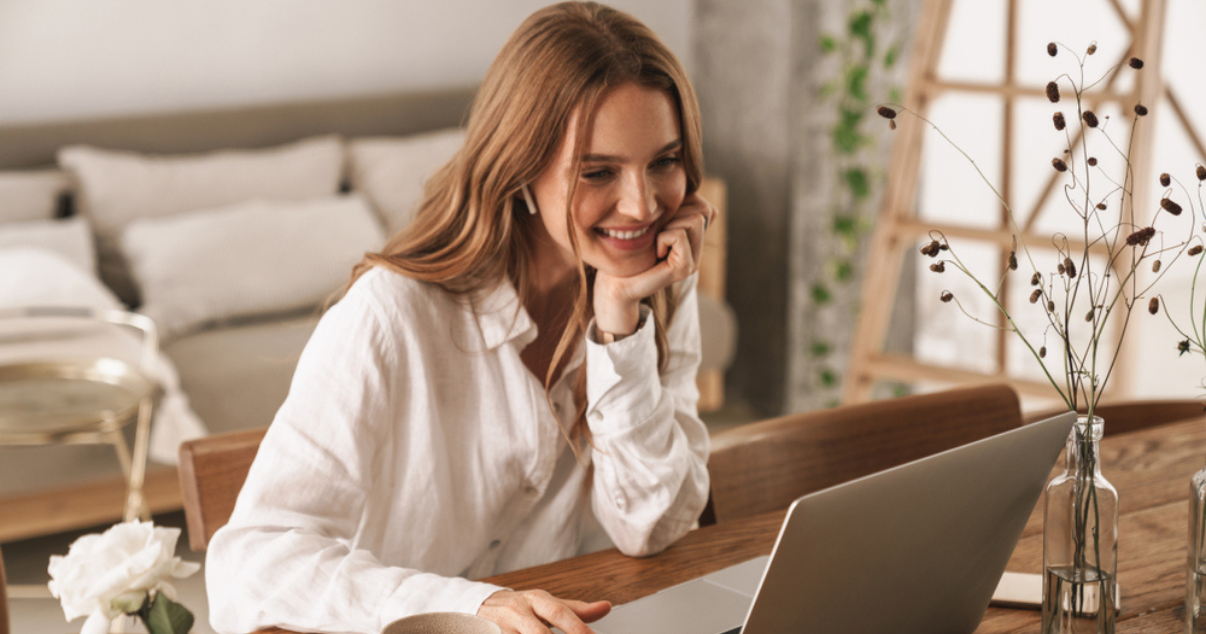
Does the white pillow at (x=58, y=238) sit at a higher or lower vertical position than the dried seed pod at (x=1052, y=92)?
lower

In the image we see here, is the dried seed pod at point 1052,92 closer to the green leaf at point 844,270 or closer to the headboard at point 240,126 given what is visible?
the headboard at point 240,126

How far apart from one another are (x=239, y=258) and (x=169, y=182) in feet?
1.17

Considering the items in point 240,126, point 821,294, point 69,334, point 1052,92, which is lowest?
point 821,294

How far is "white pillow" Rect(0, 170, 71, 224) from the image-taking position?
2.98 m

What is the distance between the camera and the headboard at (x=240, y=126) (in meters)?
3.22

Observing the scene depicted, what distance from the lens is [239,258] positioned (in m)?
3.10

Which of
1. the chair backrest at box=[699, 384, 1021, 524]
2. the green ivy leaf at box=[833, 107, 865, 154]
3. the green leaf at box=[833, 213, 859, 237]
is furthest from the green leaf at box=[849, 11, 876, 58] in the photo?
the chair backrest at box=[699, 384, 1021, 524]

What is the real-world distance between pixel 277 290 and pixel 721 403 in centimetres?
163

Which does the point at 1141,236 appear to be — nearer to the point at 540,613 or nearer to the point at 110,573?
the point at 540,613

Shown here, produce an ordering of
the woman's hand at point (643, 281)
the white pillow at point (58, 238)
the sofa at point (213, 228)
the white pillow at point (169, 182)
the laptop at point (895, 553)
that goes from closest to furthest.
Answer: the laptop at point (895, 553), the woman's hand at point (643, 281), the sofa at point (213, 228), the white pillow at point (58, 238), the white pillow at point (169, 182)

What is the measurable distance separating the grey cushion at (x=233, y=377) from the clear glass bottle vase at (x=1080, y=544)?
2.11 m

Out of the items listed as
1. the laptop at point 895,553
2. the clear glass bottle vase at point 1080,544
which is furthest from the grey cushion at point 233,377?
the clear glass bottle vase at point 1080,544

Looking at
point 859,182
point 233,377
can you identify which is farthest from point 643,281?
point 859,182

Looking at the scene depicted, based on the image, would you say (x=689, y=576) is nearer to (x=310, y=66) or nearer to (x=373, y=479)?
(x=373, y=479)
